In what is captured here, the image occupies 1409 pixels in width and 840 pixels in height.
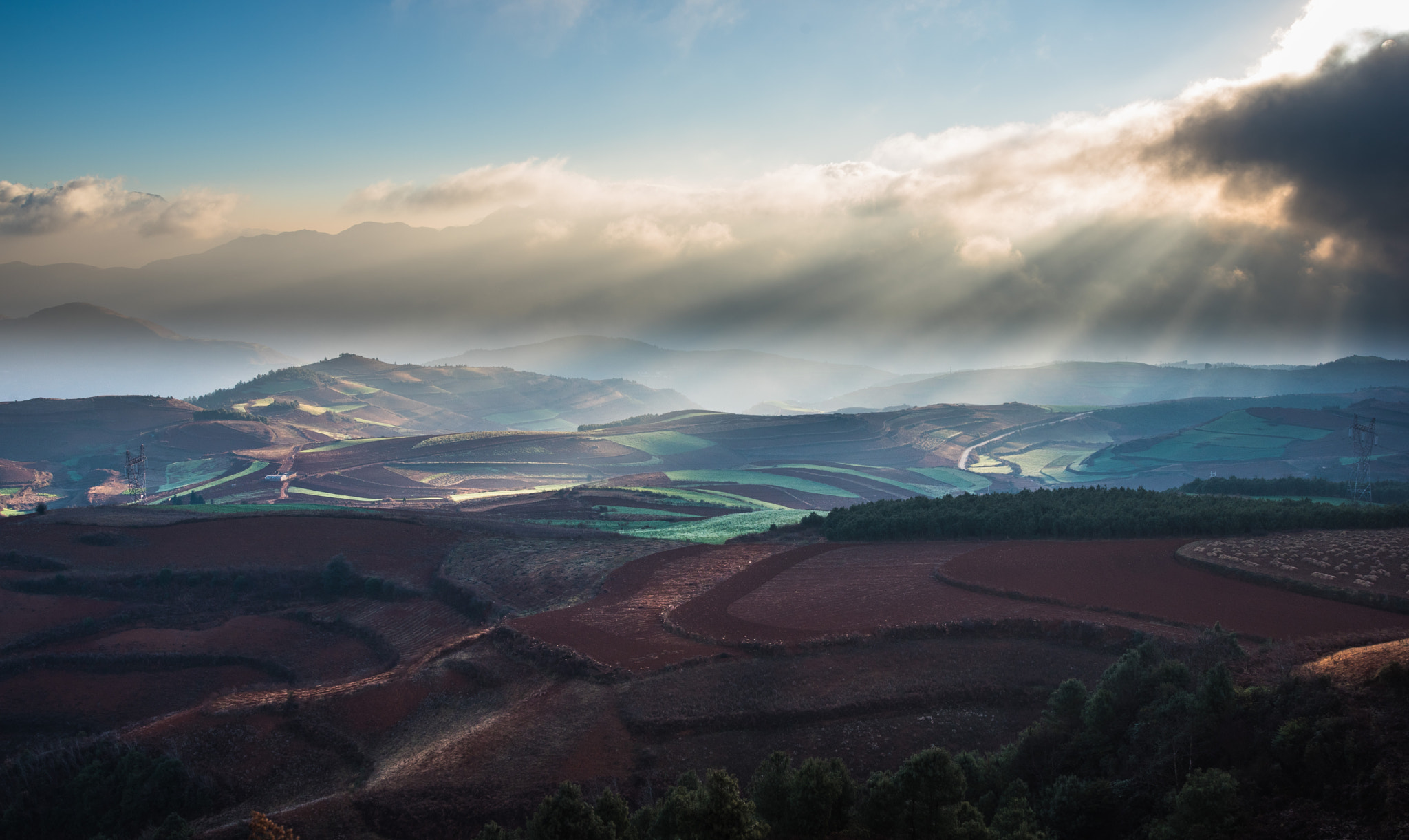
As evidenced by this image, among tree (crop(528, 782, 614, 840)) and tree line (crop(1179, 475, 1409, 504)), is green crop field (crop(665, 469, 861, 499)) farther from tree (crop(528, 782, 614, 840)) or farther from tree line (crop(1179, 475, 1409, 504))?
tree (crop(528, 782, 614, 840))

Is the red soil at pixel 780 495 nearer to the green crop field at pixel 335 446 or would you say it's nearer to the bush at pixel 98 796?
the green crop field at pixel 335 446

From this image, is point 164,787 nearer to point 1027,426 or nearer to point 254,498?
point 254,498

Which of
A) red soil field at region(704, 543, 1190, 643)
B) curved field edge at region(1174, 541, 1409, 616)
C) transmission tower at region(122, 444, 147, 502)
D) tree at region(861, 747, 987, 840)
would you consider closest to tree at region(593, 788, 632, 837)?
tree at region(861, 747, 987, 840)

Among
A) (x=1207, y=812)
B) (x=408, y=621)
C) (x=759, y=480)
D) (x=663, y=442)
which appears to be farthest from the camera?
(x=663, y=442)

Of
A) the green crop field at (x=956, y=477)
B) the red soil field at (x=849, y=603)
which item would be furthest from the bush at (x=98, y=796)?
the green crop field at (x=956, y=477)

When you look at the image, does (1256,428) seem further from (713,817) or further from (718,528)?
(713,817)

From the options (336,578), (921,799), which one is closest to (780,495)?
(336,578)

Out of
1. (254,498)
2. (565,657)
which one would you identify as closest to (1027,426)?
(254,498)
